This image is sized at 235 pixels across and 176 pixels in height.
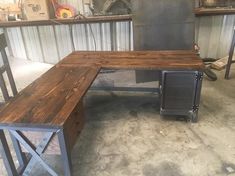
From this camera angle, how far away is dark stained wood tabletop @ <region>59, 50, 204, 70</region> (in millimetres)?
2318

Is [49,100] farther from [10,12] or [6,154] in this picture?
A: [10,12]

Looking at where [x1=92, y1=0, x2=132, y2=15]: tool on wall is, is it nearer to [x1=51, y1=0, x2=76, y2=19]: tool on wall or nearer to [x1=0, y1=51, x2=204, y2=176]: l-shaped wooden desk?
[x1=51, y1=0, x2=76, y2=19]: tool on wall

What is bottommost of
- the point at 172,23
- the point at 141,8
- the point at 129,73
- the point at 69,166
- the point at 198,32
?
the point at 129,73

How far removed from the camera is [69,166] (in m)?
1.59

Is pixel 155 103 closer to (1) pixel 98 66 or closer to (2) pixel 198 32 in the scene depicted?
(1) pixel 98 66

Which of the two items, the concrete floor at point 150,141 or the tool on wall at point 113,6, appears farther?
the tool on wall at point 113,6

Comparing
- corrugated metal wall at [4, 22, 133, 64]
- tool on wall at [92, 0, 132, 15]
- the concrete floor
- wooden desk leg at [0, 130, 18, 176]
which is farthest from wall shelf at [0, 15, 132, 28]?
wooden desk leg at [0, 130, 18, 176]

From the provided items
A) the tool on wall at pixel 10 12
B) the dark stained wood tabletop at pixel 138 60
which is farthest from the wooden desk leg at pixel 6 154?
the tool on wall at pixel 10 12

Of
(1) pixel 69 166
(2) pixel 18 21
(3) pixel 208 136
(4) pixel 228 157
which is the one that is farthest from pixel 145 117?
(2) pixel 18 21

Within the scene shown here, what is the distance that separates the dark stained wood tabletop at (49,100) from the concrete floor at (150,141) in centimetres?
65

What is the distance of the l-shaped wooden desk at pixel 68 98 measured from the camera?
4.97ft

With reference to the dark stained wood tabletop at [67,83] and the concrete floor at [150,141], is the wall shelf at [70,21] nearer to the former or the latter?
the dark stained wood tabletop at [67,83]

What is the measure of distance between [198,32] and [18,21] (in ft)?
10.7

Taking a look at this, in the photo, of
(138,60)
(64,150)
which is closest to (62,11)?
(138,60)
